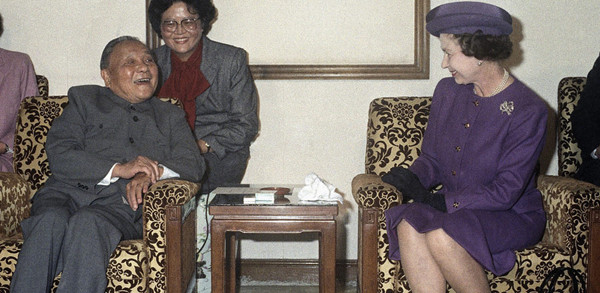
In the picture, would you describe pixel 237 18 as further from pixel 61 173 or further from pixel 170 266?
pixel 170 266

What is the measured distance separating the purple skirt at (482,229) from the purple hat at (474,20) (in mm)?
727

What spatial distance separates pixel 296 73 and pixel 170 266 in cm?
143

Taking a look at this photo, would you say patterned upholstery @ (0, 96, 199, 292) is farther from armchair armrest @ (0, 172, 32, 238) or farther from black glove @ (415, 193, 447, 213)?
black glove @ (415, 193, 447, 213)

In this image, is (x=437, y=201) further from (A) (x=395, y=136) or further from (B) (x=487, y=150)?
(A) (x=395, y=136)

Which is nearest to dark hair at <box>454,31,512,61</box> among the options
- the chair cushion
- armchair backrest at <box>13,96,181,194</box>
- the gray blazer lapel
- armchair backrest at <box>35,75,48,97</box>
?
the gray blazer lapel

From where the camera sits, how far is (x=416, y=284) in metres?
2.69

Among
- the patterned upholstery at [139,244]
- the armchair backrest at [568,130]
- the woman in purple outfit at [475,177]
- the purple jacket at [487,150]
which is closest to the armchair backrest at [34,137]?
the patterned upholstery at [139,244]

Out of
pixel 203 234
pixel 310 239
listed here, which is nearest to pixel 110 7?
pixel 203 234

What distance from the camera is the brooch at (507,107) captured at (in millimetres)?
2893

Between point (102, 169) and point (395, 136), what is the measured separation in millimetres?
1382

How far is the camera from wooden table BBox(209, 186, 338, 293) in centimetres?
285

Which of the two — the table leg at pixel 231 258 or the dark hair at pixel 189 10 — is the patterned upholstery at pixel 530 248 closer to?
the table leg at pixel 231 258

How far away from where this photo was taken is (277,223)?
2867 millimetres

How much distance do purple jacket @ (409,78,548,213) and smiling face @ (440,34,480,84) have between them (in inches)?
5.4
